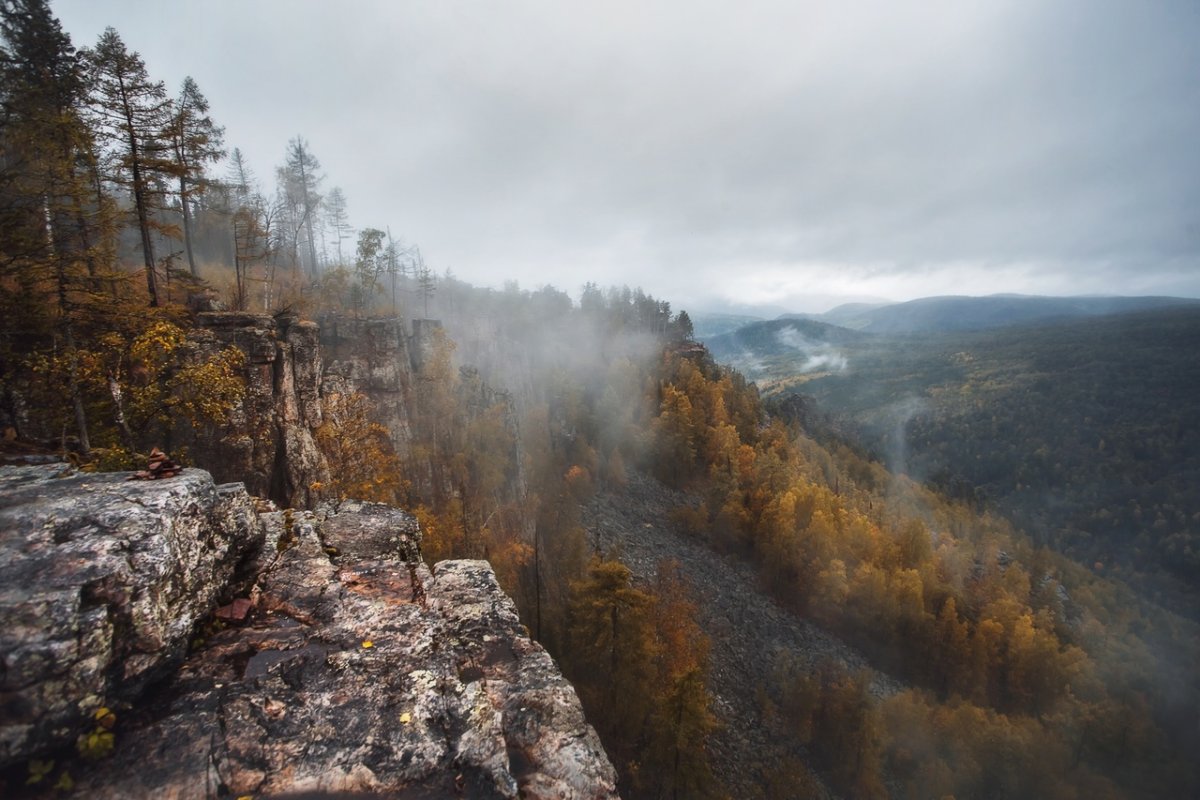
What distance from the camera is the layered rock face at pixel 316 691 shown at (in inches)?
217

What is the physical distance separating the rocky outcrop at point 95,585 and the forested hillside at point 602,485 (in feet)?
21.3

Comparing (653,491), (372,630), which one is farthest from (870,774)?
(372,630)

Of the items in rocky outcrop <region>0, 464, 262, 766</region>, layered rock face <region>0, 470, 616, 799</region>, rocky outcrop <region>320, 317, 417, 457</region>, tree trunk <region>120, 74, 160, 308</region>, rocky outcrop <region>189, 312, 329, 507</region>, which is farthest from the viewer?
rocky outcrop <region>320, 317, 417, 457</region>

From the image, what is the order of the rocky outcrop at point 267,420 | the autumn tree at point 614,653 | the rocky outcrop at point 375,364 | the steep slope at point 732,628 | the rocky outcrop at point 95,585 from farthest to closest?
the steep slope at point 732,628
the rocky outcrop at point 375,364
the autumn tree at point 614,653
the rocky outcrop at point 267,420
the rocky outcrop at point 95,585

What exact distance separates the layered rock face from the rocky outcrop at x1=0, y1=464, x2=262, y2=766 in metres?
0.04

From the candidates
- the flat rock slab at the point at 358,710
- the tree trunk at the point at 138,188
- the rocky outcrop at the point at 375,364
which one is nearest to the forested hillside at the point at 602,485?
the tree trunk at the point at 138,188

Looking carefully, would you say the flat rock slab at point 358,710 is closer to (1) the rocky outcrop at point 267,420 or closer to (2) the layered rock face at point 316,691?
(2) the layered rock face at point 316,691

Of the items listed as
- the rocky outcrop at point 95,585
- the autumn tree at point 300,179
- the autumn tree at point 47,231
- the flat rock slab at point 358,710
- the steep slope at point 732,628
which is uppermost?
the autumn tree at point 300,179

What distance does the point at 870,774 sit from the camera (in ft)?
125

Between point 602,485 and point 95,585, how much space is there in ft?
213

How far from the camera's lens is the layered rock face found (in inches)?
217

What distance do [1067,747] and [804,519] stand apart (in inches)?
1269

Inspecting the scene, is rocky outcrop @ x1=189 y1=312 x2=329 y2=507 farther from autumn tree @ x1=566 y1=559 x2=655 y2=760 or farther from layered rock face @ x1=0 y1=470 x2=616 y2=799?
autumn tree @ x1=566 y1=559 x2=655 y2=760

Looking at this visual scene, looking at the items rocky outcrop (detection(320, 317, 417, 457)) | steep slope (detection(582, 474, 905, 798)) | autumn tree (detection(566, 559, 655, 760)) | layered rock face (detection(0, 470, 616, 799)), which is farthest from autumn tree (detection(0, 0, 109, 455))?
steep slope (detection(582, 474, 905, 798))
